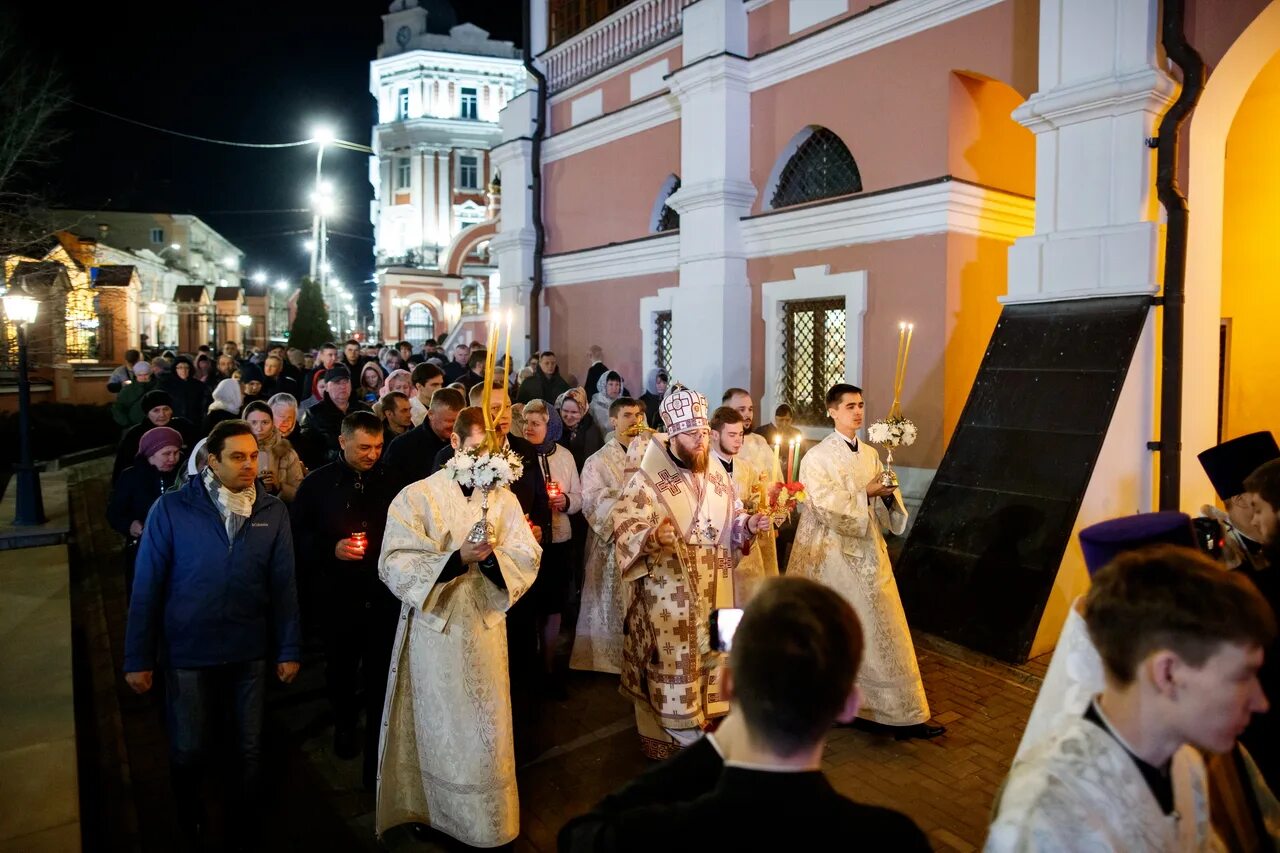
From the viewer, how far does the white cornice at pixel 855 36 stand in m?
9.57

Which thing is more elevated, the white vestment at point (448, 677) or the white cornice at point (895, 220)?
the white cornice at point (895, 220)

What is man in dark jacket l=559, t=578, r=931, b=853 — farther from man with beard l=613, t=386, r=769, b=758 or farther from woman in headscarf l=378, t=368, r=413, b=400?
woman in headscarf l=378, t=368, r=413, b=400

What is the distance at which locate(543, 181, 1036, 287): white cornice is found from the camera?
31.8ft

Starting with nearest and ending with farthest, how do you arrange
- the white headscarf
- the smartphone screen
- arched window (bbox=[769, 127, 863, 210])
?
the smartphone screen → the white headscarf → arched window (bbox=[769, 127, 863, 210])

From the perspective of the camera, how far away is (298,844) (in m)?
4.41

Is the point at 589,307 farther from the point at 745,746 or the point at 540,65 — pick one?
the point at 745,746

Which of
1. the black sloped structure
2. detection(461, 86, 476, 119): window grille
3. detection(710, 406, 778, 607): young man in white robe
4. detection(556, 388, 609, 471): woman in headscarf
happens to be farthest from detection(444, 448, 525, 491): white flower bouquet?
detection(461, 86, 476, 119): window grille

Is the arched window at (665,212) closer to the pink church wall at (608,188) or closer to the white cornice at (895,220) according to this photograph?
the pink church wall at (608,188)

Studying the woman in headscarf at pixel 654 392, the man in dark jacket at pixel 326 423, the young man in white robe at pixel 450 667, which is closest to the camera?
the young man in white robe at pixel 450 667

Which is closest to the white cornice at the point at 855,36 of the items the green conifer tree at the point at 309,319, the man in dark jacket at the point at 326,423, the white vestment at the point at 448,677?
the man in dark jacket at the point at 326,423

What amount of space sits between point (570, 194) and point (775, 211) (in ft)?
17.5

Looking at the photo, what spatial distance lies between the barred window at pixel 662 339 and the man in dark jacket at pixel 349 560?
8681 mm

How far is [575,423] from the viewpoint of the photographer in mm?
8805

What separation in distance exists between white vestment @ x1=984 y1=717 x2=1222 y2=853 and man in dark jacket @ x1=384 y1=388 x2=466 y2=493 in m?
4.72
